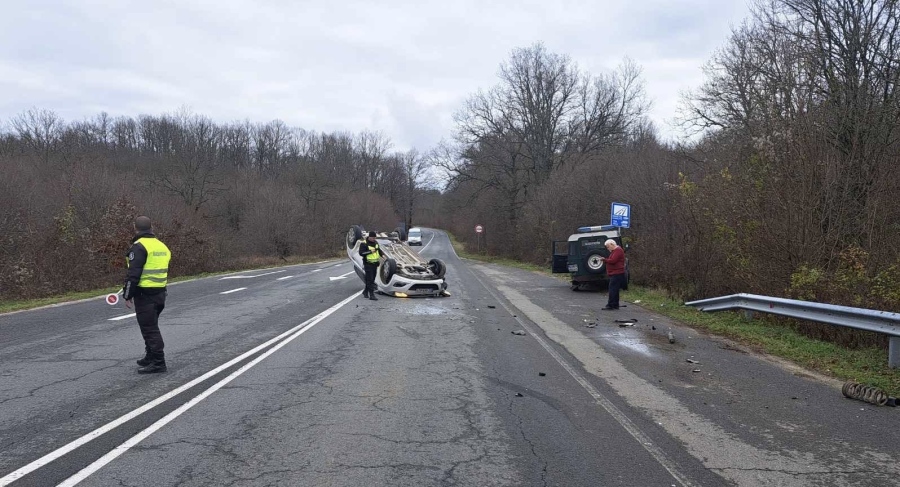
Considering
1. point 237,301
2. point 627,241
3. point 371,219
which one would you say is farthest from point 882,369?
point 371,219

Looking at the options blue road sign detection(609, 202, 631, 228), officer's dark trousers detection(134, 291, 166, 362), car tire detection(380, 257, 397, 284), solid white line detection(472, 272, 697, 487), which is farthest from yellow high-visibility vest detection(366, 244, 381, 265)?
officer's dark trousers detection(134, 291, 166, 362)

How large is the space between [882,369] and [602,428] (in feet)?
15.2

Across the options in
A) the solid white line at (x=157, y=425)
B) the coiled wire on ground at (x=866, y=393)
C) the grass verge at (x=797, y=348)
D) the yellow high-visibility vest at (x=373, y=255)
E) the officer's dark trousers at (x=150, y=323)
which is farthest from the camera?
the yellow high-visibility vest at (x=373, y=255)

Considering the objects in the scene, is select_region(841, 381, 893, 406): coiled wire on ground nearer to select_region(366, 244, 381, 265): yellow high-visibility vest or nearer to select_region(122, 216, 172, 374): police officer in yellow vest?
select_region(122, 216, 172, 374): police officer in yellow vest

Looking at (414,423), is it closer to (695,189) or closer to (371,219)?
(695,189)

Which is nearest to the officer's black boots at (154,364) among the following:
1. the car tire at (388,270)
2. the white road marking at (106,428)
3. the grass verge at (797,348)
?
the white road marking at (106,428)

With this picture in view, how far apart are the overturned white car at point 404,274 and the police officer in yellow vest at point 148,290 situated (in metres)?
9.16

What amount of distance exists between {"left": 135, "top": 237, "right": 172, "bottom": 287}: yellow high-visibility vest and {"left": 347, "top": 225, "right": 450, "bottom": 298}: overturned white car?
9.11 metres

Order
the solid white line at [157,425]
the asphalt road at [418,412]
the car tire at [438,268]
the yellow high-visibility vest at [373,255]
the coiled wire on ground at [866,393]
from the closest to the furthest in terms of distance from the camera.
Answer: the solid white line at [157,425]
the asphalt road at [418,412]
the coiled wire on ground at [866,393]
the yellow high-visibility vest at [373,255]
the car tire at [438,268]

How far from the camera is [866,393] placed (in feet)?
20.4

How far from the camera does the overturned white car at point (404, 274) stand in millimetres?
16453

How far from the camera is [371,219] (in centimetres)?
7831

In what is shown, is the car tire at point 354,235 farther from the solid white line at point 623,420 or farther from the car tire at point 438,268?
the solid white line at point 623,420

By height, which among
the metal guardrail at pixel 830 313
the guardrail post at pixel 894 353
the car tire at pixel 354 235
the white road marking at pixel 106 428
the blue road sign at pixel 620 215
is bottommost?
the white road marking at pixel 106 428
